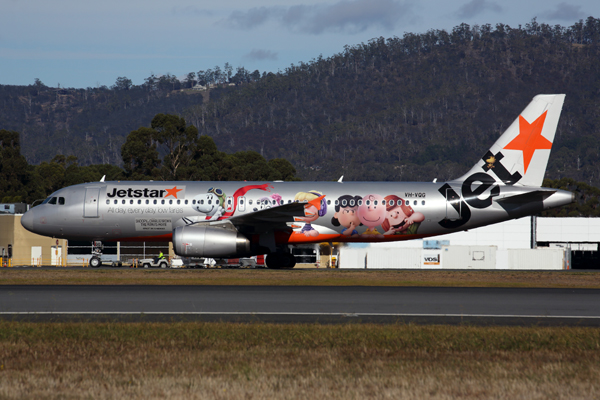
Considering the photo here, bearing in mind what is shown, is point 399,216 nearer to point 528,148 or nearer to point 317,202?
point 317,202

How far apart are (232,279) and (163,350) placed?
51.5 ft

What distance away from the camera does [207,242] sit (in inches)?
1169

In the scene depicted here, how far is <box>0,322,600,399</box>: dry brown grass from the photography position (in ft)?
26.8

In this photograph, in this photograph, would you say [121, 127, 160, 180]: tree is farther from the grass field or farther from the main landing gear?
the grass field

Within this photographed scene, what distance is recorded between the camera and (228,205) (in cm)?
3231

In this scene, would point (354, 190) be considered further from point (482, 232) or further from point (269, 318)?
point (482, 232)

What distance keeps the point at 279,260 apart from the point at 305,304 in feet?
52.5

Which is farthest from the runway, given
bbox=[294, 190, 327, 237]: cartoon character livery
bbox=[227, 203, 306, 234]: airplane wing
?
bbox=[294, 190, 327, 237]: cartoon character livery

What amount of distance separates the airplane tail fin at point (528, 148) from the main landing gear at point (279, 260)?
30.9 ft

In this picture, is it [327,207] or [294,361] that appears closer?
[294,361]

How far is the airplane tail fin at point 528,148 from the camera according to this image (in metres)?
32.8

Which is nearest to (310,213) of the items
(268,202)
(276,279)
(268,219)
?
(268,202)

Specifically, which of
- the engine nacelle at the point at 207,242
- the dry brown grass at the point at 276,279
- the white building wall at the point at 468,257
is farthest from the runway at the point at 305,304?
the white building wall at the point at 468,257

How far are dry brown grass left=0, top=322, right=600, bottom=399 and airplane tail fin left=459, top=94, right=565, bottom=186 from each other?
20.9 m
